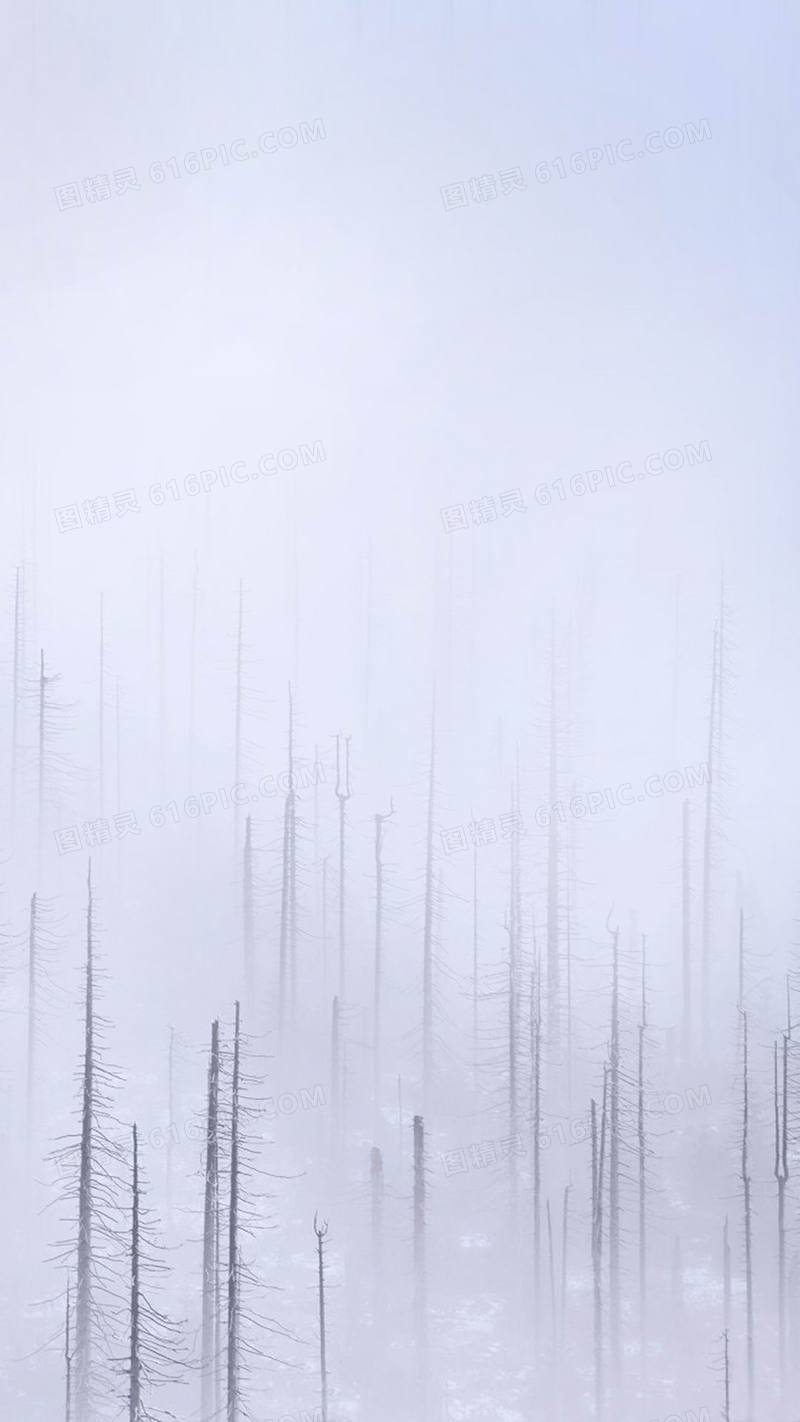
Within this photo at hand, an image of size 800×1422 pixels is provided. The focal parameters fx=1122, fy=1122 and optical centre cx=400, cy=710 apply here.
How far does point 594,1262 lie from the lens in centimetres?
4559

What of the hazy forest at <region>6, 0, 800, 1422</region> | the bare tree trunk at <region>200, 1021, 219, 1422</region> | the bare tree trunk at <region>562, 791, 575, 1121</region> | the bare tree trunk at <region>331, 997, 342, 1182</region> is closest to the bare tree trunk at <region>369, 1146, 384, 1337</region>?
the hazy forest at <region>6, 0, 800, 1422</region>

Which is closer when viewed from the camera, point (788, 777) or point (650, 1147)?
point (650, 1147)

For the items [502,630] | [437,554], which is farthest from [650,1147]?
[437,554]

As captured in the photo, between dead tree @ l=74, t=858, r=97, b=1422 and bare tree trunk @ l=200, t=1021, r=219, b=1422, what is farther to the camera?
bare tree trunk @ l=200, t=1021, r=219, b=1422

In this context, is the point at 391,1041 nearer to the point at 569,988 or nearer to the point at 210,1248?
the point at 569,988

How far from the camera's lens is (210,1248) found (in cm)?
4162

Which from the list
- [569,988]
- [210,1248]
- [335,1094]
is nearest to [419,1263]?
[210,1248]

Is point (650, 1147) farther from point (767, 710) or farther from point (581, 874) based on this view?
point (767, 710)

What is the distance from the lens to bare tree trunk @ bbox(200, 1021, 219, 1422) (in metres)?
39.8

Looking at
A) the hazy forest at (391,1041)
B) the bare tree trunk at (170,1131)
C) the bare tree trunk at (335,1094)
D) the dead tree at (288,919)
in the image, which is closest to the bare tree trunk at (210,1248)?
the hazy forest at (391,1041)

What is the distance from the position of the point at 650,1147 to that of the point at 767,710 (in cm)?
7453

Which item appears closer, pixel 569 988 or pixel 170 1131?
pixel 170 1131

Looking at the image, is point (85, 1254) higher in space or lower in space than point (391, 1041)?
lower

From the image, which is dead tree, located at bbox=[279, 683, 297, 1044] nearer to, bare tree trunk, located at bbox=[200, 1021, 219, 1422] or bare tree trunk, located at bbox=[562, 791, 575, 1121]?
bare tree trunk, located at bbox=[562, 791, 575, 1121]
